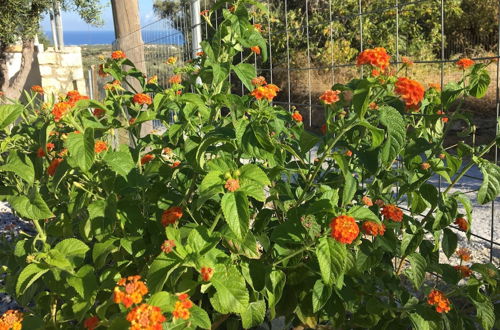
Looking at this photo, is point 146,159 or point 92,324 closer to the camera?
point 92,324

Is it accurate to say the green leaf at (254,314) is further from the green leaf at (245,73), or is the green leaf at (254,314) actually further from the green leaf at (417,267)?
the green leaf at (245,73)

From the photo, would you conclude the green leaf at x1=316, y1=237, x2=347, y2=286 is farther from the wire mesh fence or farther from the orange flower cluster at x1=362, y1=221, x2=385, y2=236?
the wire mesh fence

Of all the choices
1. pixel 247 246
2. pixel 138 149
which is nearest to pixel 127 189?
pixel 138 149

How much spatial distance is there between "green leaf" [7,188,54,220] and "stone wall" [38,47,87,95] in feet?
23.3

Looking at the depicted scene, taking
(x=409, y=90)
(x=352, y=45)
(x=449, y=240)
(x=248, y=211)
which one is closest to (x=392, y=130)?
(x=409, y=90)

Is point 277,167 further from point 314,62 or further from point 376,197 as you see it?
point 314,62

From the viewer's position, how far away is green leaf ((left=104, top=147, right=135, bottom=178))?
1306 millimetres

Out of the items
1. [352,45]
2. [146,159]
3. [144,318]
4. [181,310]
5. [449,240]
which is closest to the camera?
[144,318]

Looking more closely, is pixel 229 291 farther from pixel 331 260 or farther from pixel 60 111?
pixel 60 111

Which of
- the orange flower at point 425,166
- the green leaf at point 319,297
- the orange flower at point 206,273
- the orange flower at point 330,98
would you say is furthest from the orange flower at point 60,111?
the orange flower at point 425,166

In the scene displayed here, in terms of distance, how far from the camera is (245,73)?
5.24ft

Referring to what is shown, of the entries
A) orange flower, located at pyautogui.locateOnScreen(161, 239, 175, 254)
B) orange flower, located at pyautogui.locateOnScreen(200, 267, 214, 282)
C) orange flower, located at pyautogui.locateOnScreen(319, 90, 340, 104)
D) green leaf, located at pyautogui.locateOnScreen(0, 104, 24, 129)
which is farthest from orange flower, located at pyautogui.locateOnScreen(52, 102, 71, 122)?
orange flower, located at pyautogui.locateOnScreen(319, 90, 340, 104)

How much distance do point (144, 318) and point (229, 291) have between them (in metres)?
0.35

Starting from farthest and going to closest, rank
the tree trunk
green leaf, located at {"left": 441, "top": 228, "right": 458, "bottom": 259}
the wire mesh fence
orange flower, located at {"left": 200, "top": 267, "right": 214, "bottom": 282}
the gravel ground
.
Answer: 1. the tree trunk
2. the wire mesh fence
3. the gravel ground
4. green leaf, located at {"left": 441, "top": 228, "right": 458, "bottom": 259}
5. orange flower, located at {"left": 200, "top": 267, "right": 214, "bottom": 282}
